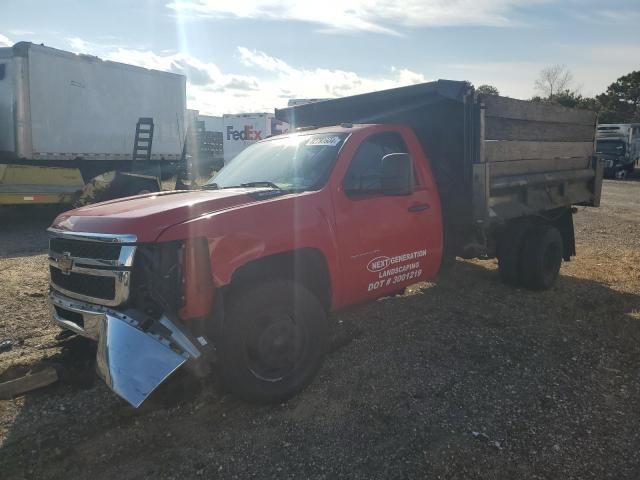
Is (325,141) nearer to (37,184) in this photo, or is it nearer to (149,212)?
(149,212)

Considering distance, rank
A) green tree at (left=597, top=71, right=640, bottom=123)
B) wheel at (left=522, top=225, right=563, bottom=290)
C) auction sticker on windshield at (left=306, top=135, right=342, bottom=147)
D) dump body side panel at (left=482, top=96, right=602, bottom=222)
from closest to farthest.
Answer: auction sticker on windshield at (left=306, top=135, right=342, bottom=147)
dump body side panel at (left=482, top=96, right=602, bottom=222)
wheel at (left=522, top=225, right=563, bottom=290)
green tree at (left=597, top=71, right=640, bottom=123)

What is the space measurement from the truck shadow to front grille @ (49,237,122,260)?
34.4 inches

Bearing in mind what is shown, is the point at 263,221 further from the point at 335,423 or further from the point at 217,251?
the point at 335,423

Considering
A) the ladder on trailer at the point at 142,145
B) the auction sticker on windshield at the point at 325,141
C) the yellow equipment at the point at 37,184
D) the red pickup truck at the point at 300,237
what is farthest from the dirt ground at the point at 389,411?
the ladder on trailer at the point at 142,145

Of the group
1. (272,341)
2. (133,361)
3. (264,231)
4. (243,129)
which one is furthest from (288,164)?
(243,129)

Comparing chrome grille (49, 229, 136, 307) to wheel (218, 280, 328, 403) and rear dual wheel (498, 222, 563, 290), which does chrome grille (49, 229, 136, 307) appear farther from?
rear dual wheel (498, 222, 563, 290)

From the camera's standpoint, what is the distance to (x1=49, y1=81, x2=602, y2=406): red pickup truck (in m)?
3.06

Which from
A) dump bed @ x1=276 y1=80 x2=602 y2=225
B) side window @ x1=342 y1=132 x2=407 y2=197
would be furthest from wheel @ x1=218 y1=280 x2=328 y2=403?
dump bed @ x1=276 y1=80 x2=602 y2=225

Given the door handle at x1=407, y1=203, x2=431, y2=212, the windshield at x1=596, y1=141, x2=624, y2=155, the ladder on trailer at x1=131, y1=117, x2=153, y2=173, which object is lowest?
the door handle at x1=407, y1=203, x2=431, y2=212

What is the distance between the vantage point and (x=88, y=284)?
10.7 feet

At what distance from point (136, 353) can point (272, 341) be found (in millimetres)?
969

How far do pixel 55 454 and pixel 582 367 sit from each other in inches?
156

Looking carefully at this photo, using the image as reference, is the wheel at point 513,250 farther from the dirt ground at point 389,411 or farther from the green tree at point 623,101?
the green tree at point 623,101

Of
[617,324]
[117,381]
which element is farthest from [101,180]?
[617,324]
